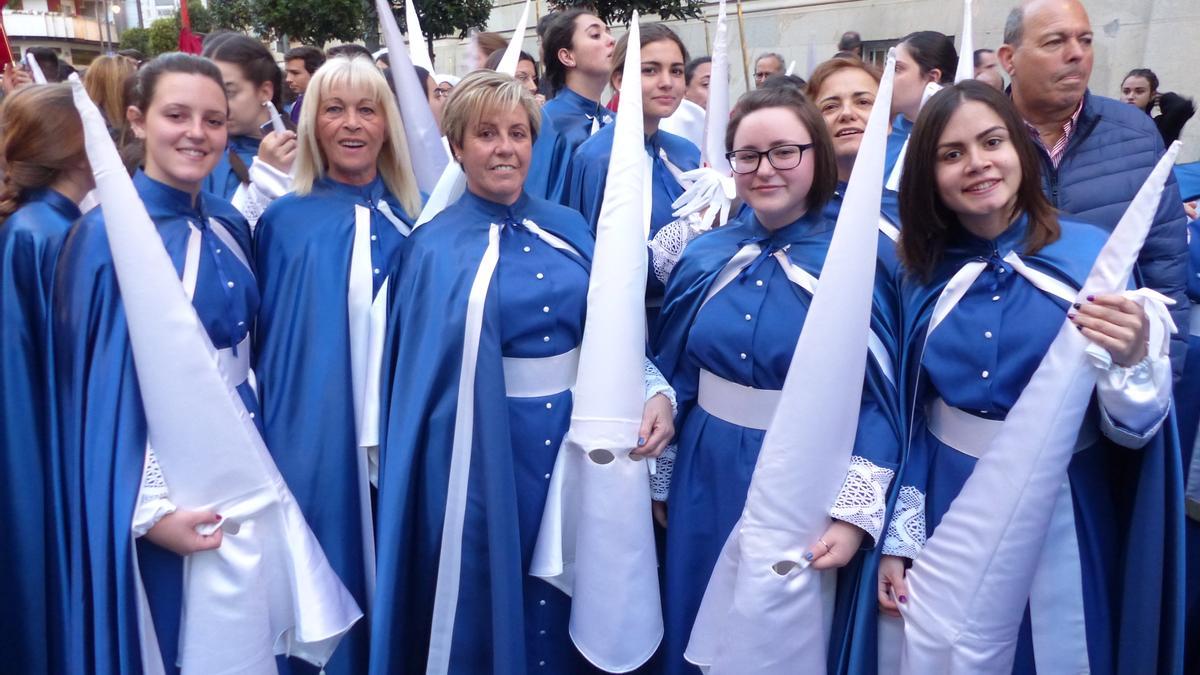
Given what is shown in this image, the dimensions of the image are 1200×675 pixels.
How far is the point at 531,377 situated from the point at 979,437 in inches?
47.9

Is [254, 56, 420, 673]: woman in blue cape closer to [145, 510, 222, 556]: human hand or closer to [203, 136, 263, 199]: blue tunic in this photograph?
[145, 510, 222, 556]: human hand

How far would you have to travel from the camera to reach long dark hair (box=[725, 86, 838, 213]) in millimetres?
2426

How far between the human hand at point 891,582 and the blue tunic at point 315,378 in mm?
1583

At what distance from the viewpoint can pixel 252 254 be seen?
2.93 m

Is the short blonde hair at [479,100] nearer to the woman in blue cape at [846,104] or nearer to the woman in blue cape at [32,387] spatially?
the woman in blue cape at [846,104]

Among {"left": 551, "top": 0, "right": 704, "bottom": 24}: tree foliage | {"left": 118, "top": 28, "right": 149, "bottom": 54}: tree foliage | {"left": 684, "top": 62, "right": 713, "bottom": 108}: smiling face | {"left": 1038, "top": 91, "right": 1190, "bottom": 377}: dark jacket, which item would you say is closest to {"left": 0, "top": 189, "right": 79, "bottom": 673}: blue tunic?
{"left": 1038, "top": 91, "right": 1190, "bottom": 377}: dark jacket

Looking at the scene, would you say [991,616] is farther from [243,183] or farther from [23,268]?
[243,183]

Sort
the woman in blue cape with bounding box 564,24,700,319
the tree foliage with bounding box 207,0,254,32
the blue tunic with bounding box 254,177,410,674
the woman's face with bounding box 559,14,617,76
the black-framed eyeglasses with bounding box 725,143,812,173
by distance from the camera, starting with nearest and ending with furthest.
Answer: the black-framed eyeglasses with bounding box 725,143,812,173, the blue tunic with bounding box 254,177,410,674, the woman in blue cape with bounding box 564,24,700,319, the woman's face with bounding box 559,14,617,76, the tree foliage with bounding box 207,0,254,32

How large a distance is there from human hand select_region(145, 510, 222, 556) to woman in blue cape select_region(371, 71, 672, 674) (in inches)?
19.5

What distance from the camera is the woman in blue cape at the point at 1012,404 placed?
83.4 inches

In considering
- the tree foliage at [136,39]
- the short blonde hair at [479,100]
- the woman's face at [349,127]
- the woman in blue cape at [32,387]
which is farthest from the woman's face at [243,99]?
the tree foliage at [136,39]

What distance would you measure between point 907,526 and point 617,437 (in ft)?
2.48

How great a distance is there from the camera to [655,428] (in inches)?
100

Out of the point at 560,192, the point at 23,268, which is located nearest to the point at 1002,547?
the point at 23,268
